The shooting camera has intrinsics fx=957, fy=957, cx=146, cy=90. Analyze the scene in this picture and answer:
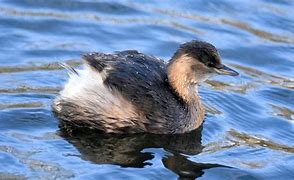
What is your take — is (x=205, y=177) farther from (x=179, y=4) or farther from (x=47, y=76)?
(x=179, y=4)

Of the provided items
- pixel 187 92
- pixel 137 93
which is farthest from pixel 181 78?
pixel 137 93

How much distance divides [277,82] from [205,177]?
9.66ft

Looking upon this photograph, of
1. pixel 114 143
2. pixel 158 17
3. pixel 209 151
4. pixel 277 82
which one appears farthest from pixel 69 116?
pixel 158 17

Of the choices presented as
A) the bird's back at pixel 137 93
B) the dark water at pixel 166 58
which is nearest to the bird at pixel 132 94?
the bird's back at pixel 137 93

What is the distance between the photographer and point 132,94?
27.8 ft

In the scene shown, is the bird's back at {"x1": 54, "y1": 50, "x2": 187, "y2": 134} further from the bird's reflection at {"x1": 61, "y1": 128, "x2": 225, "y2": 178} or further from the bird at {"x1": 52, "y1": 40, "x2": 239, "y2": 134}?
the bird's reflection at {"x1": 61, "y1": 128, "x2": 225, "y2": 178}

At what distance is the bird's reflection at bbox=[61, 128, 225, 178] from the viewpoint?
26.5ft

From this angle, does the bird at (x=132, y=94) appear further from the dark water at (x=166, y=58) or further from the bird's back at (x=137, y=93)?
the dark water at (x=166, y=58)

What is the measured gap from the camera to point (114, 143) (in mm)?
8484

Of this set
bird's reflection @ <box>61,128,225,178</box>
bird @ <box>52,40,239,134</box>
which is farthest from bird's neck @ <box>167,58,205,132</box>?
bird's reflection @ <box>61,128,225,178</box>

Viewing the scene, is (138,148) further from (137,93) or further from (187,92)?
(187,92)

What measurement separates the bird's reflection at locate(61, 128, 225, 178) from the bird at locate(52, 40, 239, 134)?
0.08 meters

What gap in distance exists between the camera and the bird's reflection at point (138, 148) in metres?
8.06

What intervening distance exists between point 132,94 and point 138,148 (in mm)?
480
